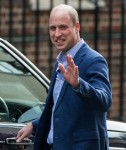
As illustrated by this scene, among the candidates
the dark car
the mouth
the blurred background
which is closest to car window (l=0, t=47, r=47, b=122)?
the dark car

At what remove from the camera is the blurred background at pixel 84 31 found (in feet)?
33.6

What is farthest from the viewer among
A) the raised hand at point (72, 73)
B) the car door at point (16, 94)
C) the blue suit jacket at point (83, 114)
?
the car door at point (16, 94)

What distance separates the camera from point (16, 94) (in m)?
5.21

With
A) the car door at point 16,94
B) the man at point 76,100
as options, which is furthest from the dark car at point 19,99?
the man at point 76,100

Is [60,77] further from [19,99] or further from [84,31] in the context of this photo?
[84,31]

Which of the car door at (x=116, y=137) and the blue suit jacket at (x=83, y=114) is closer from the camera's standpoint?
the blue suit jacket at (x=83, y=114)

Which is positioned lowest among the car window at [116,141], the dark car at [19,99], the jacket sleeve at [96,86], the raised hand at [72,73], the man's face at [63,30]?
the car window at [116,141]

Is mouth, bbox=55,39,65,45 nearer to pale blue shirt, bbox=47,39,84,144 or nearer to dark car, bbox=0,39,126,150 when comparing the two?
pale blue shirt, bbox=47,39,84,144

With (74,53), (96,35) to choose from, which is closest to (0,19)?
(96,35)

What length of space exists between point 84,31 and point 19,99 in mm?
5342

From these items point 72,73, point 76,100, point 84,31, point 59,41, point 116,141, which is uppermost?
point 59,41

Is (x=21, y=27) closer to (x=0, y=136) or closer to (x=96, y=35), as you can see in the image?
(x=96, y=35)

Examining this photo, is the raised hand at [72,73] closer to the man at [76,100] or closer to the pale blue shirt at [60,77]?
the man at [76,100]

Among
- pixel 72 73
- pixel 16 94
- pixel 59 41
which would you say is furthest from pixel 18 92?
pixel 72 73
